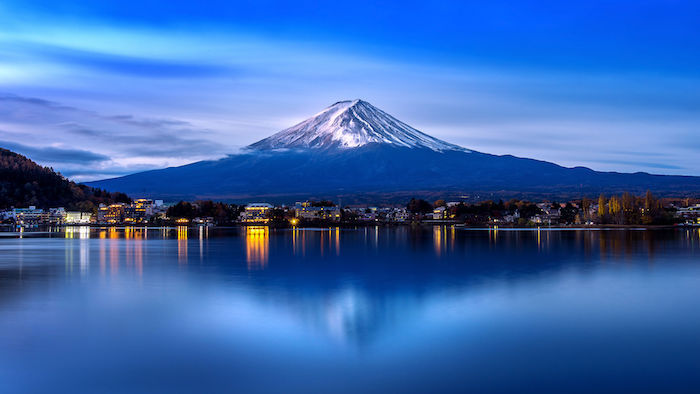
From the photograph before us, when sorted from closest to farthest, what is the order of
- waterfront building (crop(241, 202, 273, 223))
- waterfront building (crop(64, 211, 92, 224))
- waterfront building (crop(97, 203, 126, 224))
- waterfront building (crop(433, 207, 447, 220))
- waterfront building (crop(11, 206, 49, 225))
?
waterfront building (crop(433, 207, 447, 220)) → waterfront building (crop(11, 206, 49, 225)) → waterfront building (crop(241, 202, 273, 223)) → waterfront building (crop(64, 211, 92, 224)) → waterfront building (crop(97, 203, 126, 224))

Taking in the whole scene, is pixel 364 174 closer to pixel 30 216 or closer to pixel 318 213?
pixel 318 213

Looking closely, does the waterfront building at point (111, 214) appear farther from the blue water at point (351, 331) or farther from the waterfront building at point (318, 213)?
the blue water at point (351, 331)

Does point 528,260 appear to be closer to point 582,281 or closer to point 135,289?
point 582,281

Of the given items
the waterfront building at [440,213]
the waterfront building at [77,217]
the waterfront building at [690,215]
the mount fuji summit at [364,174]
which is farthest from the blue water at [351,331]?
the mount fuji summit at [364,174]

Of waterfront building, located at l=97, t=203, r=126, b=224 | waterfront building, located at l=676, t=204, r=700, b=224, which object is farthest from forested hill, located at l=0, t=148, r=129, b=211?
waterfront building, located at l=676, t=204, r=700, b=224

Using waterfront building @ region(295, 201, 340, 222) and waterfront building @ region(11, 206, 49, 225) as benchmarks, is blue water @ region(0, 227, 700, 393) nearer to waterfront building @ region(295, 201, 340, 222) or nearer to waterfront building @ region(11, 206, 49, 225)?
waterfront building @ region(295, 201, 340, 222)

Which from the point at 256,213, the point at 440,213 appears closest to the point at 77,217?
the point at 256,213
